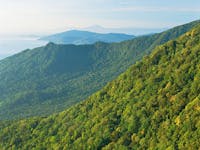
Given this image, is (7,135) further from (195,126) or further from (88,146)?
(195,126)

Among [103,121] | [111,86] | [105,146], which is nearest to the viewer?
[105,146]

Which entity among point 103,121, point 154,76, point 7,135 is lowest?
point 7,135

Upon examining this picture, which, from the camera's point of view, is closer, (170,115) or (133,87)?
(170,115)

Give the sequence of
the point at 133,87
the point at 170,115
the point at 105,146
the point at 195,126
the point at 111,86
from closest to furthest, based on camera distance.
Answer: the point at 195,126 < the point at 170,115 < the point at 105,146 < the point at 133,87 < the point at 111,86

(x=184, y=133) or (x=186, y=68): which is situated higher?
(x=186, y=68)

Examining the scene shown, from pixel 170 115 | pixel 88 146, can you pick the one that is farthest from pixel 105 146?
pixel 170 115

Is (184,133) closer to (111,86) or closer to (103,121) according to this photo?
(103,121)

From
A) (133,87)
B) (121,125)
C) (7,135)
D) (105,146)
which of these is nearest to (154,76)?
(133,87)
